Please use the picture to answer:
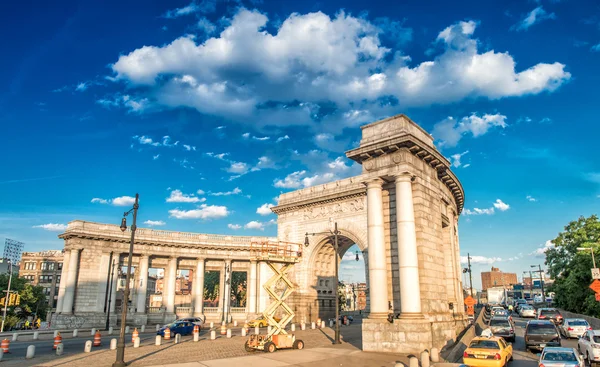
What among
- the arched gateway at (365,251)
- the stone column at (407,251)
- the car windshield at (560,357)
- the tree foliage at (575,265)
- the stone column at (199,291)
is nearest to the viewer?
the car windshield at (560,357)

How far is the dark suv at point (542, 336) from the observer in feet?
72.4

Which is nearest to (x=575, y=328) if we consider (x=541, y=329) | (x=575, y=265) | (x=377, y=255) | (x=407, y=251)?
(x=541, y=329)

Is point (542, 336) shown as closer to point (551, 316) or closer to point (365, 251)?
point (551, 316)

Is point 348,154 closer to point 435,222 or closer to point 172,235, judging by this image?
point 435,222

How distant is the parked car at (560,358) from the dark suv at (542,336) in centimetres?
776

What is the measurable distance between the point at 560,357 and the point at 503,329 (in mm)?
12448

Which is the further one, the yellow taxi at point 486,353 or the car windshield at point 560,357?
the yellow taxi at point 486,353

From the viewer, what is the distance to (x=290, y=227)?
5519cm

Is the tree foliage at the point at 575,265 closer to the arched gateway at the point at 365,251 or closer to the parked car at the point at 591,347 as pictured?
the arched gateway at the point at 365,251

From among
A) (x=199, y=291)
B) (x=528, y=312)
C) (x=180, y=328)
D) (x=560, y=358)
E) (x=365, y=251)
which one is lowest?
(x=180, y=328)

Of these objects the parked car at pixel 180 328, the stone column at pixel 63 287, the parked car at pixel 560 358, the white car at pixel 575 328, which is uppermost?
the stone column at pixel 63 287

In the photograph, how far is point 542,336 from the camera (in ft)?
73.8

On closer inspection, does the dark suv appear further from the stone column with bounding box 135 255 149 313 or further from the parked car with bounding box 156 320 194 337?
the stone column with bounding box 135 255 149 313

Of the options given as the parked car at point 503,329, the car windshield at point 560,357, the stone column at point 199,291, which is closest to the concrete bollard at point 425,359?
the car windshield at point 560,357
